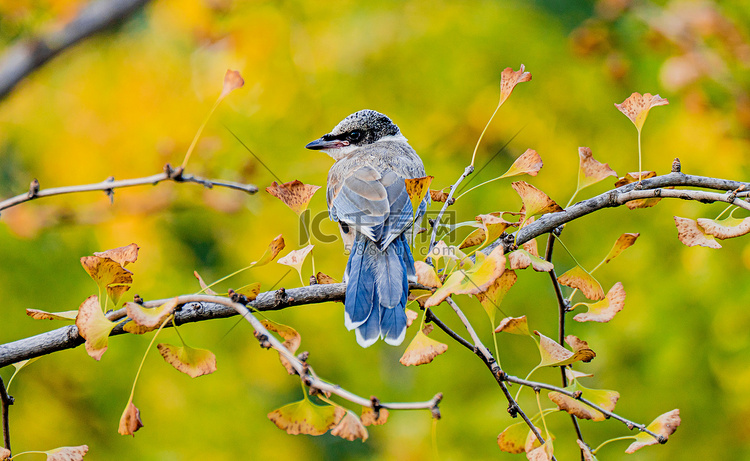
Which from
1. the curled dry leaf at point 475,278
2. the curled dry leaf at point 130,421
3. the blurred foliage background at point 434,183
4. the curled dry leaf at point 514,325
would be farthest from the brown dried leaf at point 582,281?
the blurred foliage background at point 434,183

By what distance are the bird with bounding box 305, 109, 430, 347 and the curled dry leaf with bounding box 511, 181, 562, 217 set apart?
0.35 metres

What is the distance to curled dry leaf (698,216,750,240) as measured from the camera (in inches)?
65.8

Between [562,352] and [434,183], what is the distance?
3571 millimetres

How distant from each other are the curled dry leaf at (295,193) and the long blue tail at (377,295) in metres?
0.45

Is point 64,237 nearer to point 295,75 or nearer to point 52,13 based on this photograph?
point 52,13

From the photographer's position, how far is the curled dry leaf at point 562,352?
5.36 feet

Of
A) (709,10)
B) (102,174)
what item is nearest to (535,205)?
(709,10)

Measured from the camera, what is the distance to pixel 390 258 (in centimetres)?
283

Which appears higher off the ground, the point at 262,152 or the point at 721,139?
the point at 721,139

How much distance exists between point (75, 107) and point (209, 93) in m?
1.97

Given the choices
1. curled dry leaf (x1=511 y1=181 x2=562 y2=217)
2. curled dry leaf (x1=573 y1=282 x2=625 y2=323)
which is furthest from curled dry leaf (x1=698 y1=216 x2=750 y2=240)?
curled dry leaf (x1=511 y1=181 x2=562 y2=217)

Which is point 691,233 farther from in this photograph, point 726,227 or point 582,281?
point 582,281

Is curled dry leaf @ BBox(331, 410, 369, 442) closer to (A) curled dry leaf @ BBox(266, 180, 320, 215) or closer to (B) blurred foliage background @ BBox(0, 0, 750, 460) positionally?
(A) curled dry leaf @ BBox(266, 180, 320, 215)

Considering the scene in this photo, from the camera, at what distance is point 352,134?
14.5ft
